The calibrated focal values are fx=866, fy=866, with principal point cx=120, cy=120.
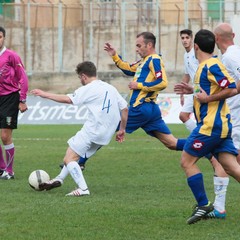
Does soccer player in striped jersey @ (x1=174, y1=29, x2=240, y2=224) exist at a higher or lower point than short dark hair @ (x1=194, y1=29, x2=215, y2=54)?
lower

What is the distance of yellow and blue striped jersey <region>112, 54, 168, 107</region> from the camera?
12727mm

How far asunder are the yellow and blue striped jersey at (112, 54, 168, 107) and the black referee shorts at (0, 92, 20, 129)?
1.76 metres

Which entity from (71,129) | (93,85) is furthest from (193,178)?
(71,129)

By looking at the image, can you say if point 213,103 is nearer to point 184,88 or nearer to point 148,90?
point 184,88

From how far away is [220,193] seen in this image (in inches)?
361

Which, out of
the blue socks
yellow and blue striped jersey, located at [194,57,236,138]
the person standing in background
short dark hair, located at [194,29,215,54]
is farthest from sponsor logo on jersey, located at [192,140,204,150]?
the person standing in background

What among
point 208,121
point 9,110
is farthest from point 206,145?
point 9,110

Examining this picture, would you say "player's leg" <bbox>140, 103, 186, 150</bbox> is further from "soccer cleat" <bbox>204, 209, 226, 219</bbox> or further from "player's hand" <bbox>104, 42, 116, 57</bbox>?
"soccer cleat" <bbox>204, 209, 226, 219</bbox>

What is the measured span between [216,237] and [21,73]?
5686 mm

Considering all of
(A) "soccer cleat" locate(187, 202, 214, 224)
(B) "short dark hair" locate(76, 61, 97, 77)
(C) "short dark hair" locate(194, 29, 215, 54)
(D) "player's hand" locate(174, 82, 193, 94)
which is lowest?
(A) "soccer cleat" locate(187, 202, 214, 224)

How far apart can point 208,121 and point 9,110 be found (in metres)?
4.86

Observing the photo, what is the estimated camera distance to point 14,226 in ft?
28.0

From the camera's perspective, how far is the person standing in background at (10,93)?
12.8 m

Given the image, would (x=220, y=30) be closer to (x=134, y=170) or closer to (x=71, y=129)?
(x=134, y=170)
